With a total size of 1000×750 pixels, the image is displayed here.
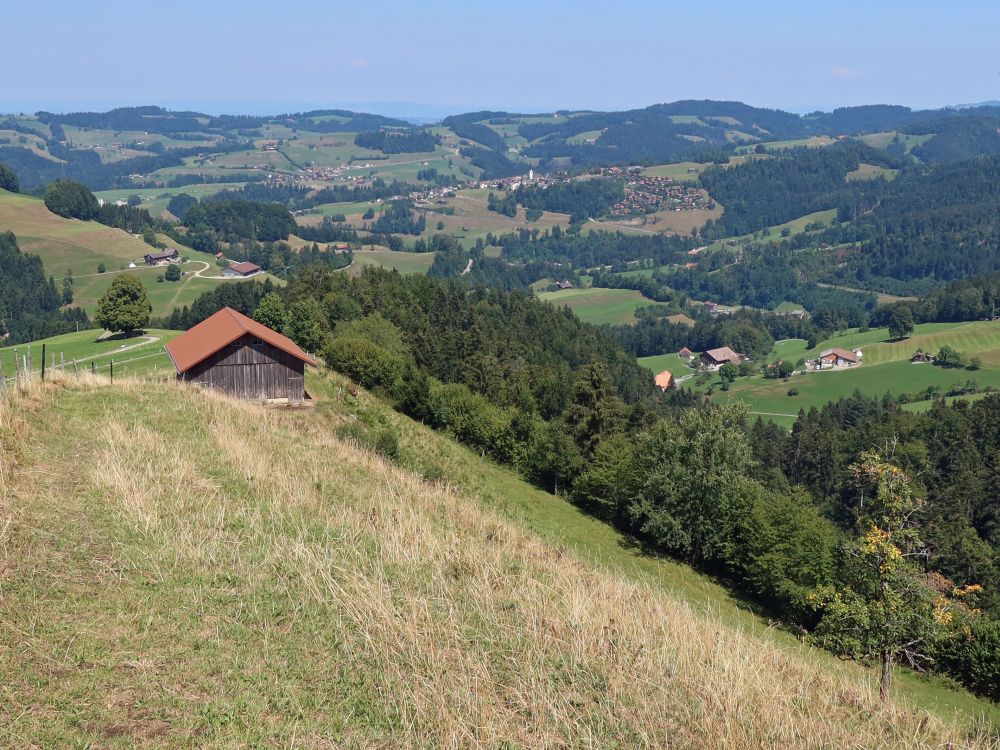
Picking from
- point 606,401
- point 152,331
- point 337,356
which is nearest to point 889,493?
point 606,401

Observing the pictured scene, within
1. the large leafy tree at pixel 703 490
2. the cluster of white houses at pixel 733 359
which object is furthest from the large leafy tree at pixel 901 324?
the large leafy tree at pixel 703 490

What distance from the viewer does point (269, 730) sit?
7.07 meters

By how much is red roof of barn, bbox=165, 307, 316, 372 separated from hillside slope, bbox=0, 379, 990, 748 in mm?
24676

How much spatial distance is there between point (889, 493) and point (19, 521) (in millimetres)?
20251

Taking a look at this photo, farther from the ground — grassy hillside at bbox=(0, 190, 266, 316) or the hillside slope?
the hillside slope

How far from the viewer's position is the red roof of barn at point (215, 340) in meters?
38.2

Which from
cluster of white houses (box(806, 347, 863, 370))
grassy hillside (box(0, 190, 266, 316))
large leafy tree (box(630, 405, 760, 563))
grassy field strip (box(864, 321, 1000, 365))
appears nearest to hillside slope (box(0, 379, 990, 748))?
large leafy tree (box(630, 405, 760, 563))

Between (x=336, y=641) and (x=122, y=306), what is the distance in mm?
72029

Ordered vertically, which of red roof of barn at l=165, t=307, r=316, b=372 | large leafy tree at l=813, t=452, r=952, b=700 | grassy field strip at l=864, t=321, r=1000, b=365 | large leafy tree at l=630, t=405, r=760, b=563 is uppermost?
red roof of barn at l=165, t=307, r=316, b=372

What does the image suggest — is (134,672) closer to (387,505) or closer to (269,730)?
(269,730)

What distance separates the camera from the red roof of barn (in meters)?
38.2

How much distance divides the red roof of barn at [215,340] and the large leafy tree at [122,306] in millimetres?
34069

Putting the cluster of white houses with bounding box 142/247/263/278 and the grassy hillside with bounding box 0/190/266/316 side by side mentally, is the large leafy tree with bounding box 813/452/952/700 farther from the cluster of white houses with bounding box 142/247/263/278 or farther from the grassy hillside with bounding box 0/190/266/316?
the cluster of white houses with bounding box 142/247/263/278

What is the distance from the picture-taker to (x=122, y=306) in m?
71.9
